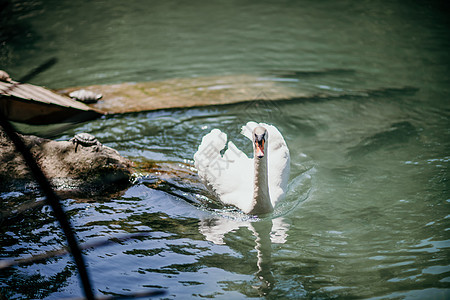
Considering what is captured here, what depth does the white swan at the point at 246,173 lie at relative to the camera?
461 cm

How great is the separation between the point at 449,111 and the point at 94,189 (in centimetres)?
527

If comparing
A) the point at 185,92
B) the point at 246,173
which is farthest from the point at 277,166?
the point at 185,92

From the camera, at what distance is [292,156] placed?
20.0ft

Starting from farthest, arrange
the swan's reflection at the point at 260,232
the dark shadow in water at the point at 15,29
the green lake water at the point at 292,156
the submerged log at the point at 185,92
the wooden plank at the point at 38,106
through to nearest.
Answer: the dark shadow in water at the point at 15,29 → the submerged log at the point at 185,92 → the wooden plank at the point at 38,106 → the swan's reflection at the point at 260,232 → the green lake water at the point at 292,156

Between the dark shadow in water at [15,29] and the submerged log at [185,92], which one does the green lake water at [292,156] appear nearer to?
the dark shadow in water at [15,29]

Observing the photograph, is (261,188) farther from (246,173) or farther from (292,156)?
(292,156)

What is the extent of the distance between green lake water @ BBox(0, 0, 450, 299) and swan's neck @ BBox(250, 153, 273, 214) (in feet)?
0.63

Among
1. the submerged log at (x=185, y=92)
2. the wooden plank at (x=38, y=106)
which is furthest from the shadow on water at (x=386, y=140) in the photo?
the wooden plank at (x=38, y=106)

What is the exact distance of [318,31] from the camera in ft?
37.1

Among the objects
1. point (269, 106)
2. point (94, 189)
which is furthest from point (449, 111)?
point (94, 189)

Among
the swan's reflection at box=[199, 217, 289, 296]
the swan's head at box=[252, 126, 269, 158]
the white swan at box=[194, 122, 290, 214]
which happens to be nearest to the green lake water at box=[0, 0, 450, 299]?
the swan's reflection at box=[199, 217, 289, 296]

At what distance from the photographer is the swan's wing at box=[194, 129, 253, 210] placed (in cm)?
503

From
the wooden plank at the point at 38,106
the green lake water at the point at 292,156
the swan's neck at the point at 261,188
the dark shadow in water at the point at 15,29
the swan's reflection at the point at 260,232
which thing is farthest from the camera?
the dark shadow in water at the point at 15,29

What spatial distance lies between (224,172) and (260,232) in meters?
0.91
